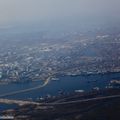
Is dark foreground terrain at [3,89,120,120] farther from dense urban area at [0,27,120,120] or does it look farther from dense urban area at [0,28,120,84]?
dense urban area at [0,28,120,84]

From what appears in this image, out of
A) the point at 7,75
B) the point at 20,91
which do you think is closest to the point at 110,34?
the point at 7,75

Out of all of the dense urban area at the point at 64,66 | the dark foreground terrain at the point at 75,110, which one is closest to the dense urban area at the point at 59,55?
the dense urban area at the point at 64,66

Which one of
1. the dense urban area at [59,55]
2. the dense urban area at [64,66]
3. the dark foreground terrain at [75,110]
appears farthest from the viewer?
the dense urban area at [59,55]

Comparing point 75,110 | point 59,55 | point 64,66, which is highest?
point 59,55

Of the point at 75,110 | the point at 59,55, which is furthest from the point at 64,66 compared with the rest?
the point at 75,110

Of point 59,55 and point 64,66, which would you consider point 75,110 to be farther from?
point 59,55

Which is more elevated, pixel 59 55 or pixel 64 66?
pixel 59 55

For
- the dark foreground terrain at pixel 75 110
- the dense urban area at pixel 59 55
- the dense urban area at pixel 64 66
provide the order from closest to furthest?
the dark foreground terrain at pixel 75 110, the dense urban area at pixel 64 66, the dense urban area at pixel 59 55

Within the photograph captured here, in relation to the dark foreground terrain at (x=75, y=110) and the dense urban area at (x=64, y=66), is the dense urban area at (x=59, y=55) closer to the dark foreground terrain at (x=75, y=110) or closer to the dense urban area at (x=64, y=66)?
the dense urban area at (x=64, y=66)
